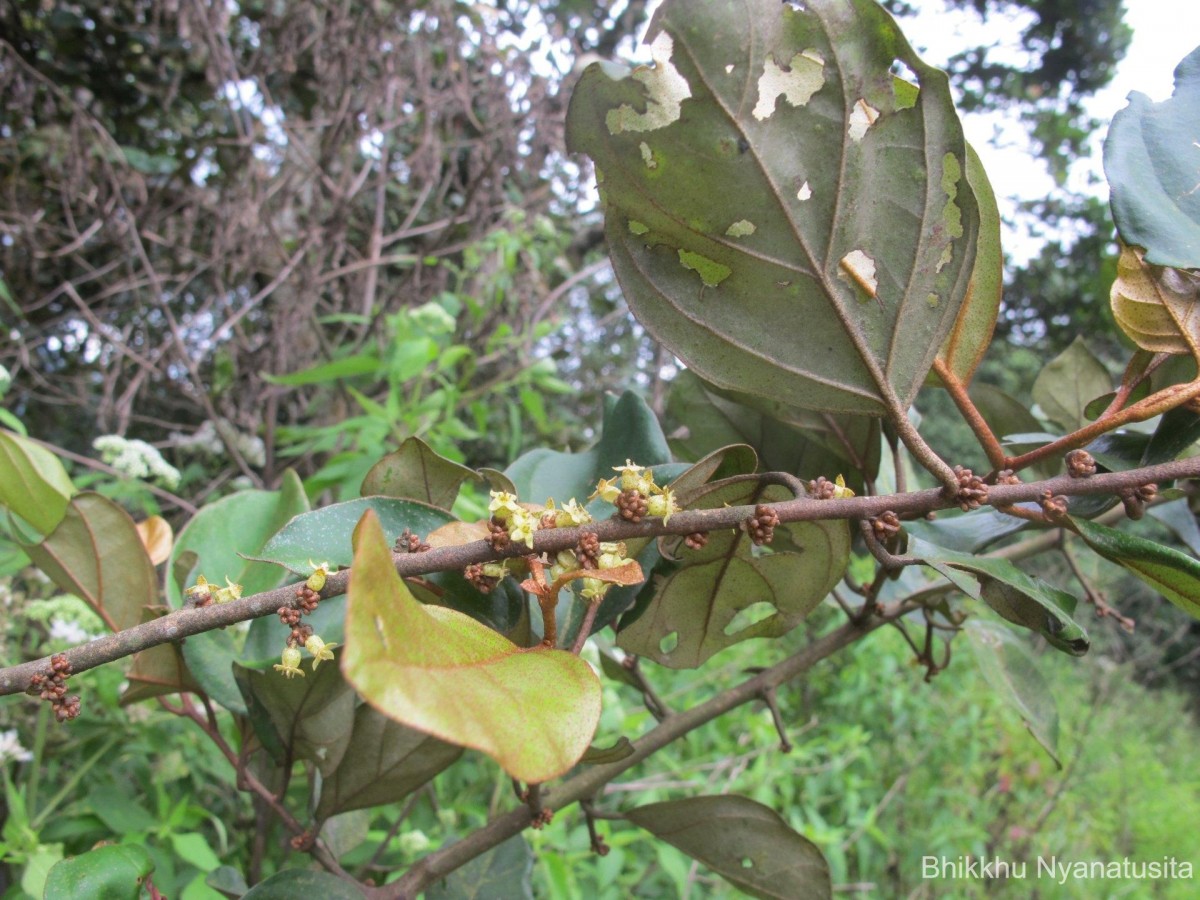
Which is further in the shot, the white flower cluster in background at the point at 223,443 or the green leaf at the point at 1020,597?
the white flower cluster in background at the point at 223,443

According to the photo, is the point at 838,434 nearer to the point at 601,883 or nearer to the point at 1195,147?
the point at 1195,147

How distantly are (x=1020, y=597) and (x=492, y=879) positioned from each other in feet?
1.14

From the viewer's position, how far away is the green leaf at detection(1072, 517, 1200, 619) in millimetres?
288

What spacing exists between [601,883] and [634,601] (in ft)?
2.13

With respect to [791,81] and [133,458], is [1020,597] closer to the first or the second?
[791,81]

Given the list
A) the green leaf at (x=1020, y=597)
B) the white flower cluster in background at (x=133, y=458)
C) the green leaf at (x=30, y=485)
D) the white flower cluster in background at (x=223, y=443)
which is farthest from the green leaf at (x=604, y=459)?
the white flower cluster in background at (x=223, y=443)

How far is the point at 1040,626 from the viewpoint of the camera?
0.29m

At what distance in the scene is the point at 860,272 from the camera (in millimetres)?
327

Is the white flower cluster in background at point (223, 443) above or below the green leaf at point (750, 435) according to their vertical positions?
below

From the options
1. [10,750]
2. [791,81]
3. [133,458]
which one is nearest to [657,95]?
[791,81]

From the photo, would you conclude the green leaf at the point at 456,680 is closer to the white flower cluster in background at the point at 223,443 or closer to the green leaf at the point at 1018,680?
the green leaf at the point at 1018,680

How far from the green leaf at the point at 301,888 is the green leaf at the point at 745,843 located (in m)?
0.17

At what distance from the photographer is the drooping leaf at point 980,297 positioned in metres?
0.34

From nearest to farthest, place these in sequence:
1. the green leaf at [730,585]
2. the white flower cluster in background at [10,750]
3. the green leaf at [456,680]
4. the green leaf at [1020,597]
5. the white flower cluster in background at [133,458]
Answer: the green leaf at [456,680], the green leaf at [1020,597], the green leaf at [730,585], the white flower cluster in background at [10,750], the white flower cluster in background at [133,458]
